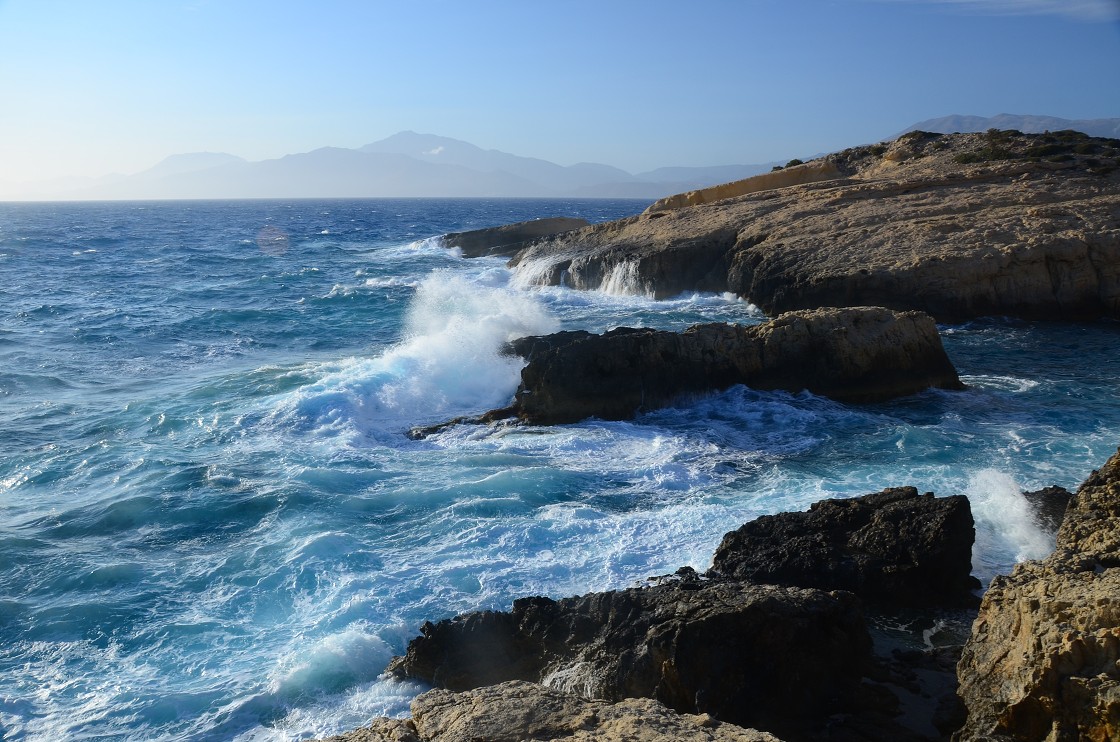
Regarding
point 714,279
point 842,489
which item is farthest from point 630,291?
point 842,489

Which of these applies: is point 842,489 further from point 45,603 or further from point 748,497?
point 45,603

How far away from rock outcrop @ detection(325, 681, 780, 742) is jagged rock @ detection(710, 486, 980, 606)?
3834 millimetres

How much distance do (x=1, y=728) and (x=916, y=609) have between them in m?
8.29

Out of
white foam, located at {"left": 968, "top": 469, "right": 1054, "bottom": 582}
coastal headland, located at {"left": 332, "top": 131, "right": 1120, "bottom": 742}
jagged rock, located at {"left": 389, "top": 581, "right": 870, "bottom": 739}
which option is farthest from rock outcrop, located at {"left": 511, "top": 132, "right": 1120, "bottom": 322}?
jagged rock, located at {"left": 389, "top": 581, "right": 870, "bottom": 739}

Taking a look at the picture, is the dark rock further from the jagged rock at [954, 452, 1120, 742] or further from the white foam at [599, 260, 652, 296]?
the white foam at [599, 260, 652, 296]

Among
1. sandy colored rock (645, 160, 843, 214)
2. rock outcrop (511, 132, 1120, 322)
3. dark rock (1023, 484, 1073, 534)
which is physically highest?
sandy colored rock (645, 160, 843, 214)

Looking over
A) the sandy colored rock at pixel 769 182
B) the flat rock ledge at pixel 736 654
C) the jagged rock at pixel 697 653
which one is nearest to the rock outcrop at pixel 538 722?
the flat rock ledge at pixel 736 654

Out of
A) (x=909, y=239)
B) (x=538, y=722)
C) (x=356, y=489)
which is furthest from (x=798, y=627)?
(x=909, y=239)

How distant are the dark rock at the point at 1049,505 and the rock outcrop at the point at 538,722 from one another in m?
6.67

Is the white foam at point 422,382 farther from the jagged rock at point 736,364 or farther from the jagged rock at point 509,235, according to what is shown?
the jagged rock at point 509,235

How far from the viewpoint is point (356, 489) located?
12711 millimetres

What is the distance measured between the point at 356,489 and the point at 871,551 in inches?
289

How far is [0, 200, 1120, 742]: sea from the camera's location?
8.20 m

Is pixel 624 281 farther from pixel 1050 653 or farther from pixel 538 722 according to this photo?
pixel 538 722
